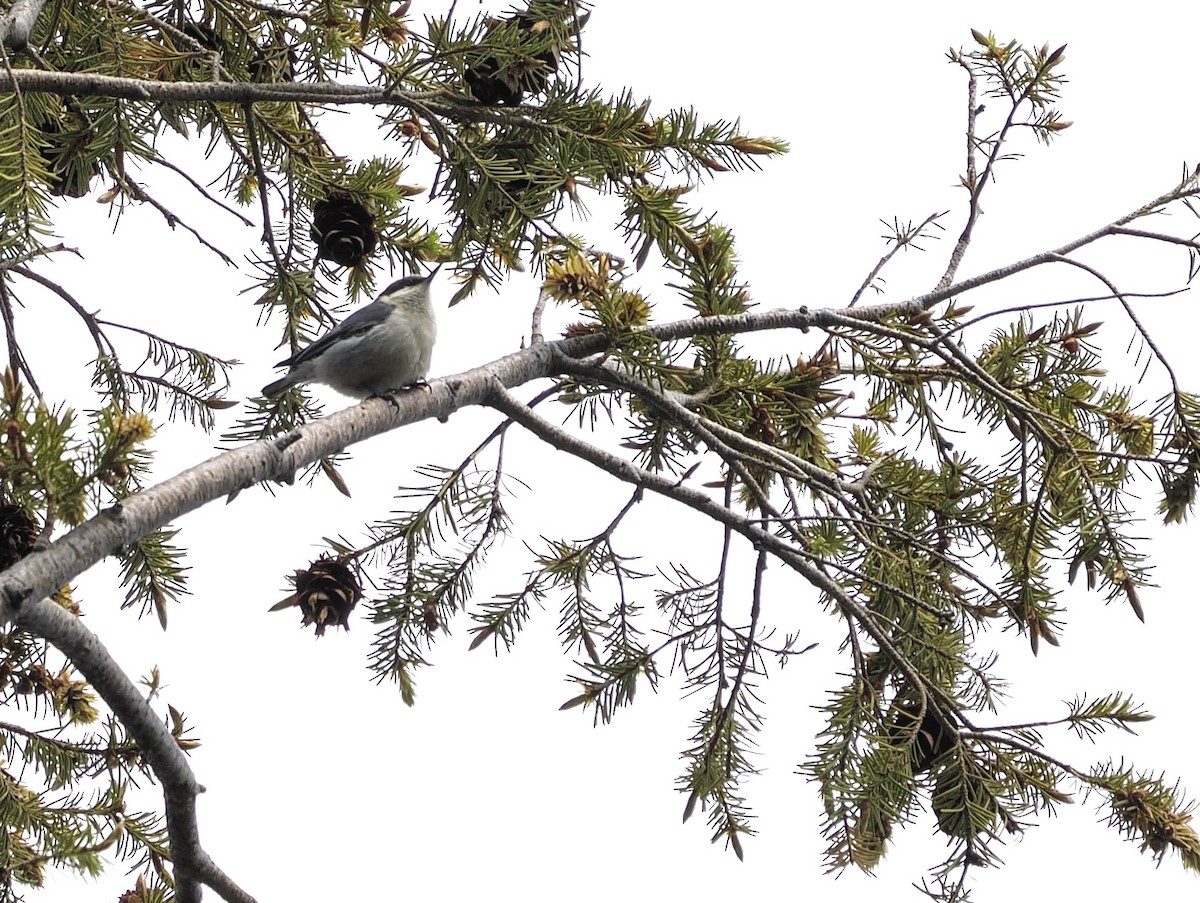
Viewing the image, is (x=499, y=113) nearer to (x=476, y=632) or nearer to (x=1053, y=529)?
(x=476, y=632)

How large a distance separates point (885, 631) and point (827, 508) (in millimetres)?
320

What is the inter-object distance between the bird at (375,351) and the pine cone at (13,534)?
1.59m

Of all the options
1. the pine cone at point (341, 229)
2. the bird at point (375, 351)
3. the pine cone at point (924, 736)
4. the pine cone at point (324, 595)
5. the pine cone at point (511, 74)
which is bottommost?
→ the pine cone at point (924, 736)

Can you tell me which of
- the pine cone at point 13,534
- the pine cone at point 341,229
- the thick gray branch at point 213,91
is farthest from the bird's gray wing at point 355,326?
the pine cone at point 13,534

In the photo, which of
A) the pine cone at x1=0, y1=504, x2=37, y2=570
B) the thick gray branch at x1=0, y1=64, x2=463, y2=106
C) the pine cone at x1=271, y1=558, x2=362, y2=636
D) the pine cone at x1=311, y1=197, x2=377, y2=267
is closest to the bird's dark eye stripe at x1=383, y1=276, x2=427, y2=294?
the pine cone at x1=311, y1=197, x2=377, y2=267

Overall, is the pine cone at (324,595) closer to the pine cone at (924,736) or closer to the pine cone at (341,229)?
the pine cone at (341,229)

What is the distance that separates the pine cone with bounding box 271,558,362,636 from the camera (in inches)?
102

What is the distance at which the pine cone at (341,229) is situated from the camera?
284 cm

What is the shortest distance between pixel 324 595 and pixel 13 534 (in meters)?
0.73

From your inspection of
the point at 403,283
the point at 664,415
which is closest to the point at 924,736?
the point at 664,415

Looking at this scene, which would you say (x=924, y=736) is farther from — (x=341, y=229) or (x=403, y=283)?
(x=403, y=283)

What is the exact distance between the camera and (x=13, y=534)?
200 centimetres

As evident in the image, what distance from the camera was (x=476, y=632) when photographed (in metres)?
2.85

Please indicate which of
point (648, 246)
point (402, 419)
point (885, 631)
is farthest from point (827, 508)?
point (402, 419)
